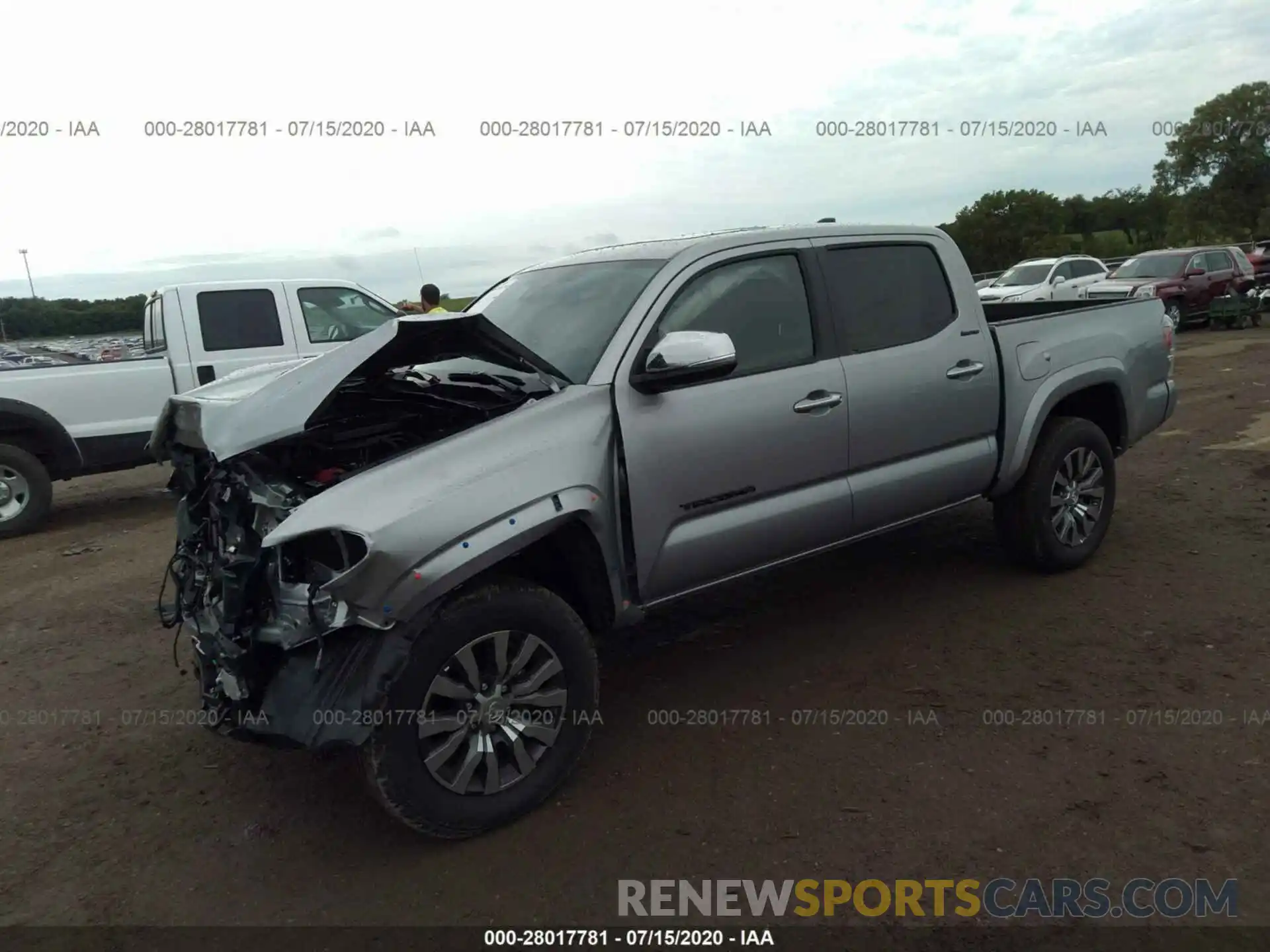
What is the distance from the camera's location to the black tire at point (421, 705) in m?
2.88

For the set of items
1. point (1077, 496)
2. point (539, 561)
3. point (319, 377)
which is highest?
point (319, 377)

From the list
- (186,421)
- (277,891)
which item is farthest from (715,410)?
(277,891)

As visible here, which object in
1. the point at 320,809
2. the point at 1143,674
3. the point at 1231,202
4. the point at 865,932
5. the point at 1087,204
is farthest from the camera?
the point at 1087,204

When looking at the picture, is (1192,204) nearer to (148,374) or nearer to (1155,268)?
(1155,268)

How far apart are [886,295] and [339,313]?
239 inches

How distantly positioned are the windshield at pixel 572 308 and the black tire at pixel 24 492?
17.7 feet

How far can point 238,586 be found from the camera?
2.98 metres

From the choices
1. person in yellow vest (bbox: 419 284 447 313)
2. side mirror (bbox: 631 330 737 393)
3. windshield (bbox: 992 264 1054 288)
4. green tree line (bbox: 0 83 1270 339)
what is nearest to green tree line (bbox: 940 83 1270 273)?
green tree line (bbox: 0 83 1270 339)

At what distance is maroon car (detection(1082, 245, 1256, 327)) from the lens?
1847 centimetres

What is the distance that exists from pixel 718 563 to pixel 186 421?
7.02 feet

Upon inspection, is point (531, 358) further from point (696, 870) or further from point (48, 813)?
point (48, 813)

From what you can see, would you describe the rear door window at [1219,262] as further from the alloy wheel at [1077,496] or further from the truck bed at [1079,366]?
the alloy wheel at [1077,496]

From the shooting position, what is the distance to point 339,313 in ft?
29.2

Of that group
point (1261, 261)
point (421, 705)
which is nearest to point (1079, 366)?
point (421, 705)
